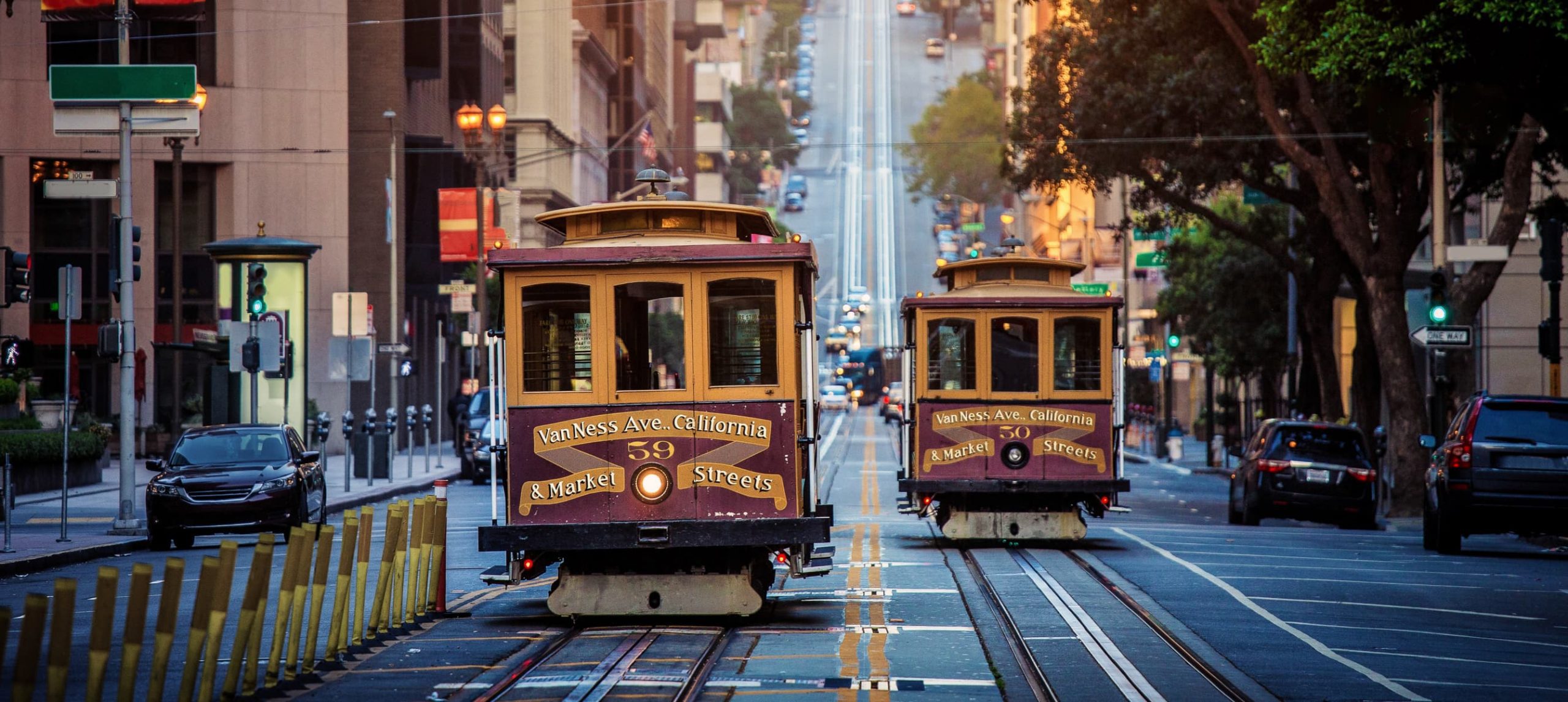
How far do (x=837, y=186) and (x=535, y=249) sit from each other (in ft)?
479

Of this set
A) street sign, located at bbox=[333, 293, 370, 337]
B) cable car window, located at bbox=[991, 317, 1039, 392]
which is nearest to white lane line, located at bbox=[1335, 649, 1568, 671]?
cable car window, located at bbox=[991, 317, 1039, 392]

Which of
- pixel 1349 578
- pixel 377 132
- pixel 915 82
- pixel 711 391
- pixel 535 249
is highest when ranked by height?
pixel 915 82

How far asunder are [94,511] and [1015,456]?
15072mm

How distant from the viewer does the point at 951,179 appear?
158m

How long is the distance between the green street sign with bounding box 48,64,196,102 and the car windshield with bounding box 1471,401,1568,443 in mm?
16206

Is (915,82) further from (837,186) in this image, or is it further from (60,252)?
(60,252)

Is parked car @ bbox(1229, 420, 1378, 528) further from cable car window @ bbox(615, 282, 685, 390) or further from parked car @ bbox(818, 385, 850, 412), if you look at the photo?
parked car @ bbox(818, 385, 850, 412)

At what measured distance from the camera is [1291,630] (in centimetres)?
1515

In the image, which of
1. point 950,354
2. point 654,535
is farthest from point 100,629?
point 950,354

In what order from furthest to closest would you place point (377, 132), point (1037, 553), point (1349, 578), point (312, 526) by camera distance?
point (377, 132) → point (1037, 553) → point (1349, 578) → point (312, 526)

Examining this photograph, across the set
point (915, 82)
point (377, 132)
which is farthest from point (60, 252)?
point (915, 82)

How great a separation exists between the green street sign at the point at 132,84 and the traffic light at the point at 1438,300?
16.9 m

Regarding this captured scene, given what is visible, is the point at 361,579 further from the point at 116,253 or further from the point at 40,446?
the point at 40,446

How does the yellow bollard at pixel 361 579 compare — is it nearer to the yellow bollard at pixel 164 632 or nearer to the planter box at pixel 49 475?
the yellow bollard at pixel 164 632
